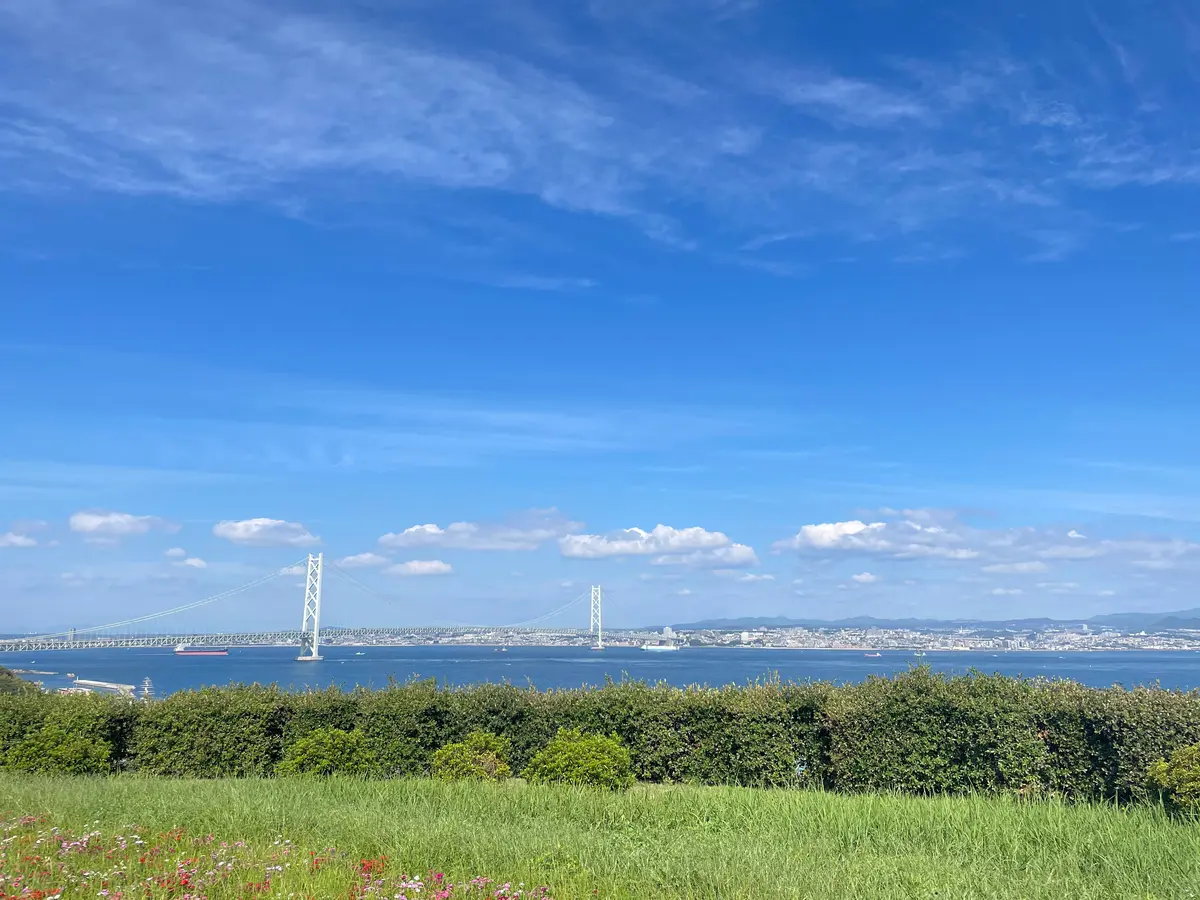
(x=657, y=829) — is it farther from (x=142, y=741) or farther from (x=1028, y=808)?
(x=142, y=741)

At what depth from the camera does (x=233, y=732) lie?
1287cm

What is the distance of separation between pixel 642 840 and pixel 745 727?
458 centimetres

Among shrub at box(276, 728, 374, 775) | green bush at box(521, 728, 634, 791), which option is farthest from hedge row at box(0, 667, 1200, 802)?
green bush at box(521, 728, 634, 791)

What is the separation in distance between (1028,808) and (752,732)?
3.98 metres

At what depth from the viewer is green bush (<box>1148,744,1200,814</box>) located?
8.15m

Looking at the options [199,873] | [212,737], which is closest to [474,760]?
[212,737]

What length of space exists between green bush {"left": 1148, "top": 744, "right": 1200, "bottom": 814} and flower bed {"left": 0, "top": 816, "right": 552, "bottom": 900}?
649cm

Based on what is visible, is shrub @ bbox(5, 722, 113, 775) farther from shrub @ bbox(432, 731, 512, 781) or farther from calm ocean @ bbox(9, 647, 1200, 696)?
calm ocean @ bbox(9, 647, 1200, 696)

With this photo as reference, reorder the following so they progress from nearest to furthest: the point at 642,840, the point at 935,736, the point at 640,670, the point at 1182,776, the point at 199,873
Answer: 1. the point at 199,873
2. the point at 642,840
3. the point at 1182,776
4. the point at 935,736
5. the point at 640,670

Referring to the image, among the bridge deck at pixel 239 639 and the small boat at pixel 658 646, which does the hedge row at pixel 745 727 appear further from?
the small boat at pixel 658 646

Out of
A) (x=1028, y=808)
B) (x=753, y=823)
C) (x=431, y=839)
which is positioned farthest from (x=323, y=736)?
(x=1028, y=808)

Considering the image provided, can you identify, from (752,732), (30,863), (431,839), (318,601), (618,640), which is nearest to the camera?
(30,863)

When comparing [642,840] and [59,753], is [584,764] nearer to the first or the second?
[642,840]

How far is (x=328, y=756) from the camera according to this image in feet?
39.5
